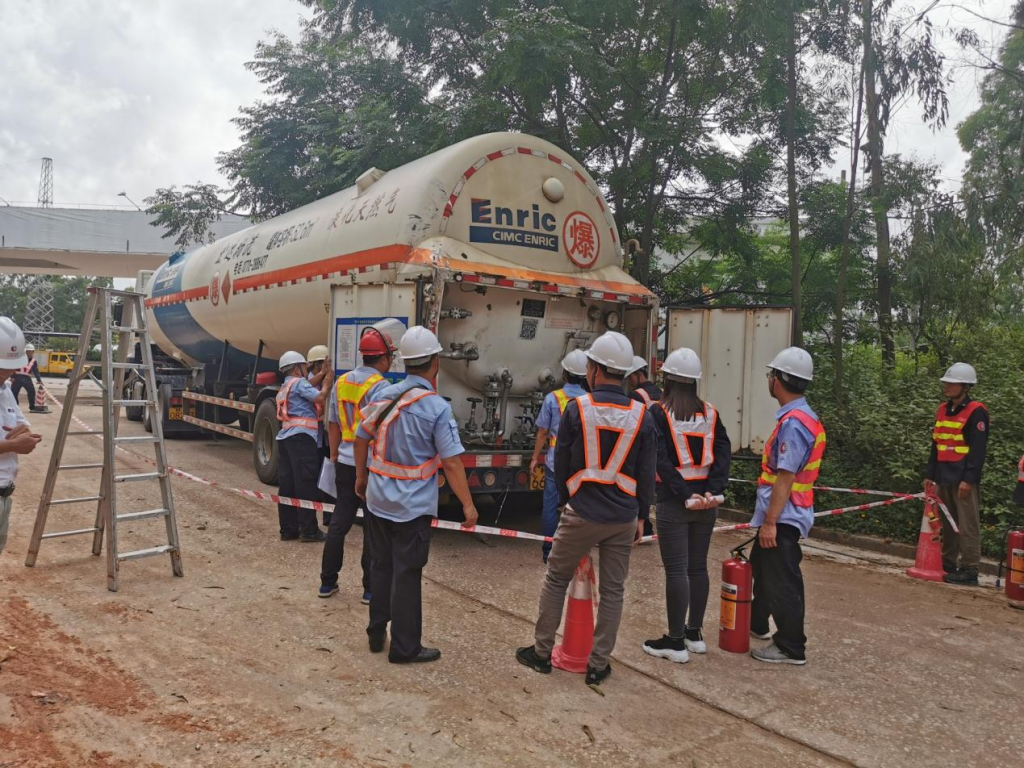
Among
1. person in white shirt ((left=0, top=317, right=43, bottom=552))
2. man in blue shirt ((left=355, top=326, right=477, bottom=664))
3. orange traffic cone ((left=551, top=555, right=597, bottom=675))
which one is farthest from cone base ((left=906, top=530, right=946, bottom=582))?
person in white shirt ((left=0, top=317, right=43, bottom=552))

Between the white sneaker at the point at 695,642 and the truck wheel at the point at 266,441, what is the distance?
5.88 meters

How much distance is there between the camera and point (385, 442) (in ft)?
13.4

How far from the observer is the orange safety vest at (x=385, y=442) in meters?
4.05

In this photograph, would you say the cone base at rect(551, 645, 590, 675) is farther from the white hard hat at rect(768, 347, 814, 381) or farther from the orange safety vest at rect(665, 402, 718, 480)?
the white hard hat at rect(768, 347, 814, 381)

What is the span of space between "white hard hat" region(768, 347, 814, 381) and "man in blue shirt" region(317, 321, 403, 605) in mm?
2332

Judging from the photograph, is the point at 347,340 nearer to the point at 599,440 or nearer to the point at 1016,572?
the point at 599,440

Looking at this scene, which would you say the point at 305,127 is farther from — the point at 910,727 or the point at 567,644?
the point at 910,727

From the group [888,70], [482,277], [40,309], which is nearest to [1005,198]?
[888,70]

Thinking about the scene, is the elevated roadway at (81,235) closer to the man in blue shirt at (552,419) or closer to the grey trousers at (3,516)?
the man in blue shirt at (552,419)

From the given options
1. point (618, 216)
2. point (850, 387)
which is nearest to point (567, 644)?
point (850, 387)

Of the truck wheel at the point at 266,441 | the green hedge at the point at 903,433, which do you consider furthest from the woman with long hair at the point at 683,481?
the truck wheel at the point at 266,441

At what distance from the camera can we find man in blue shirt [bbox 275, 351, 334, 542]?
261 inches

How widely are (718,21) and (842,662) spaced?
8.63 metres

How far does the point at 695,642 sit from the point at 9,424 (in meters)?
3.75
